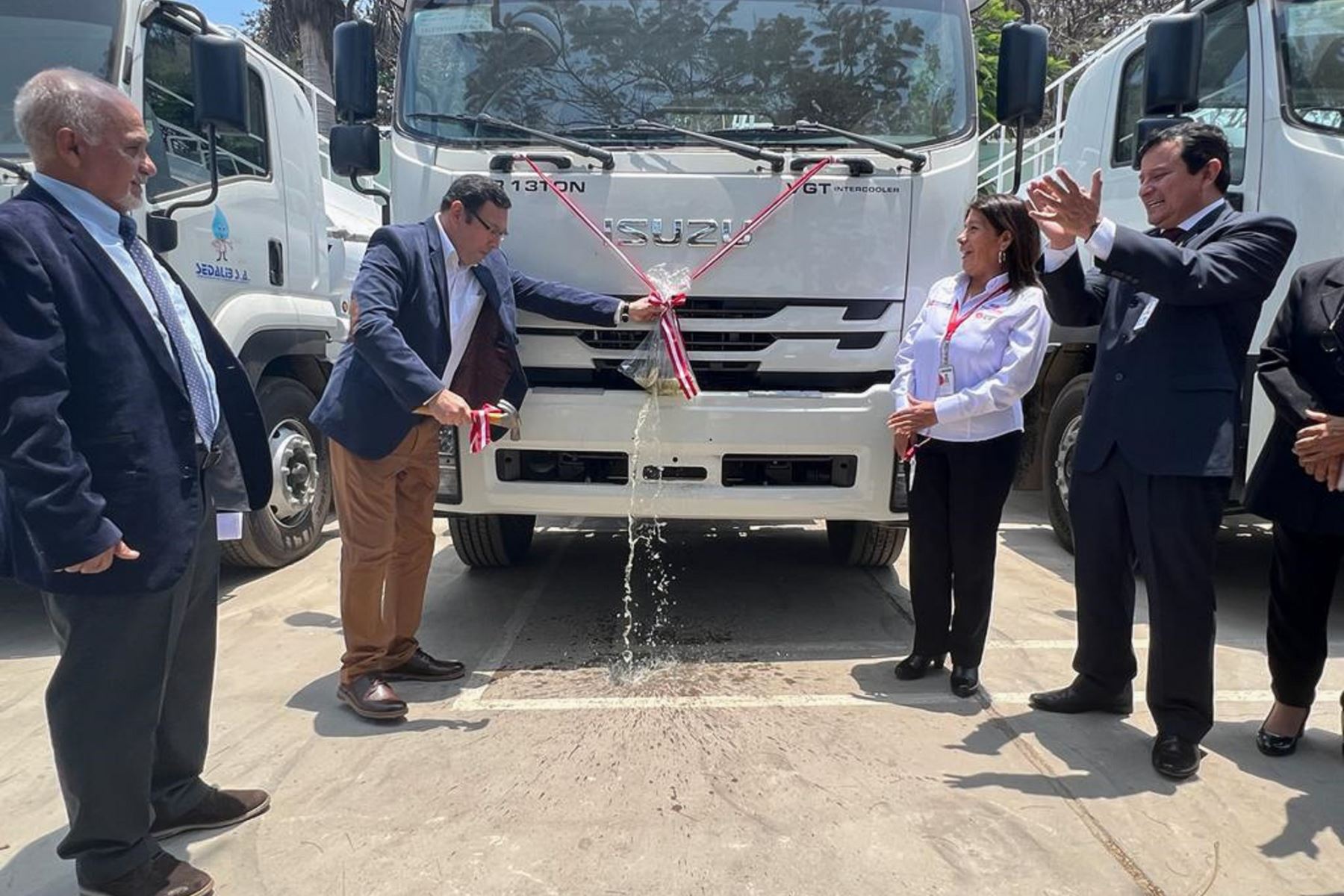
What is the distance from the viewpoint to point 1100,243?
8.66 feet

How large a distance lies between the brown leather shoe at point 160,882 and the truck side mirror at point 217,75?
9.64 ft

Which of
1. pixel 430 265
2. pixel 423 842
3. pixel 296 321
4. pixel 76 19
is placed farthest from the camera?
pixel 296 321

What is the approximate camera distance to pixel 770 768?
2982 mm

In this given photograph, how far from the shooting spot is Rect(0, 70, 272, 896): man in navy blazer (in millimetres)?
2025

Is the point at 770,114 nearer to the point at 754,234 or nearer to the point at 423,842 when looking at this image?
the point at 754,234

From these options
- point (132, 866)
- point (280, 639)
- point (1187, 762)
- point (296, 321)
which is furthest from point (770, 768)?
point (296, 321)

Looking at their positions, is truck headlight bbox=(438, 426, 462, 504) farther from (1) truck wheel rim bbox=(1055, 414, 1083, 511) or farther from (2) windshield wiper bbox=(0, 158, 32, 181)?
(1) truck wheel rim bbox=(1055, 414, 1083, 511)

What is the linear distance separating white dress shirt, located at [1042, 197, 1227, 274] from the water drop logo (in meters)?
3.85

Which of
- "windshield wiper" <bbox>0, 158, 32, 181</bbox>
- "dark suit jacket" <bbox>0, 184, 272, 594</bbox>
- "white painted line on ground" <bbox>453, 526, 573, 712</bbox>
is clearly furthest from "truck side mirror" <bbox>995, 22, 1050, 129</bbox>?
"windshield wiper" <bbox>0, 158, 32, 181</bbox>

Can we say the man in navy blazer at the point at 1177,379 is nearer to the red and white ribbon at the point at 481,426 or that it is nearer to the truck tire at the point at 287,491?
the red and white ribbon at the point at 481,426

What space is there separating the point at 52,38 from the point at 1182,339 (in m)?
4.51

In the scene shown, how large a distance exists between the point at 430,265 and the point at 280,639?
1952 millimetres

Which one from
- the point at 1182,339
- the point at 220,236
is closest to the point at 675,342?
the point at 1182,339

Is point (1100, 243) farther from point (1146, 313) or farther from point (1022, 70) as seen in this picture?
point (1022, 70)
